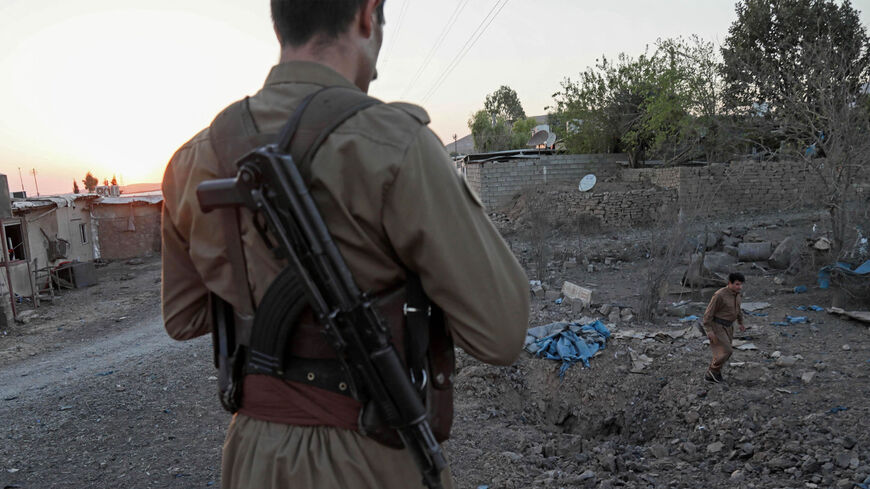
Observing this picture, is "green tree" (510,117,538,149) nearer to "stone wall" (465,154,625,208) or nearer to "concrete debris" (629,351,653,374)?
"stone wall" (465,154,625,208)

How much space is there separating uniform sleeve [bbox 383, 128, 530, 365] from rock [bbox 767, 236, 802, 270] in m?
10.7

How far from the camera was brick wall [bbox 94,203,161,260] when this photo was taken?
66.2ft

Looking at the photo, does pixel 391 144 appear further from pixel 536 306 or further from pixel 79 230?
pixel 79 230

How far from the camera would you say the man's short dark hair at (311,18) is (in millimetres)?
1080

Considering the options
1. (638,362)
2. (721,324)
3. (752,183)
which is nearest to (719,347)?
(721,324)

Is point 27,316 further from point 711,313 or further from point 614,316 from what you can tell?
point 711,313

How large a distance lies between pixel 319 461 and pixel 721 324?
5302 millimetres

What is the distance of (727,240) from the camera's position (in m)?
12.6

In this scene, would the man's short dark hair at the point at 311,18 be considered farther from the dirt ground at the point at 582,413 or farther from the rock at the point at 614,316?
the rock at the point at 614,316

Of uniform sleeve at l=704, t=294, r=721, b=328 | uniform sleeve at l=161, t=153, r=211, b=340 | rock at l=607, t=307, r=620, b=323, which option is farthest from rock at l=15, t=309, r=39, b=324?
uniform sleeve at l=161, t=153, r=211, b=340

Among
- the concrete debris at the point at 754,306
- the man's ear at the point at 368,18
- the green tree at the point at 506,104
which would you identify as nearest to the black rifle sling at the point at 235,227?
the man's ear at the point at 368,18

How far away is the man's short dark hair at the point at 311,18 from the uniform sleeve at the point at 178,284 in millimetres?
383

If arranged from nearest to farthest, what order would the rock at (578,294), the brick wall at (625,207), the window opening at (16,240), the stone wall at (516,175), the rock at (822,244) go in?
the rock at (578,294), the rock at (822,244), the window opening at (16,240), the brick wall at (625,207), the stone wall at (516,175)

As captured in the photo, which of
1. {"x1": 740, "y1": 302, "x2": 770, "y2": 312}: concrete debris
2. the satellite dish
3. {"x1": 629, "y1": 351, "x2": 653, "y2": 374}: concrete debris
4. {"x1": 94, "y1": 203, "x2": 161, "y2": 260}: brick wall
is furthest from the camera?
{"x1": 94, "y1": 203, "x2": 161, "y2": 260}: brick wall
